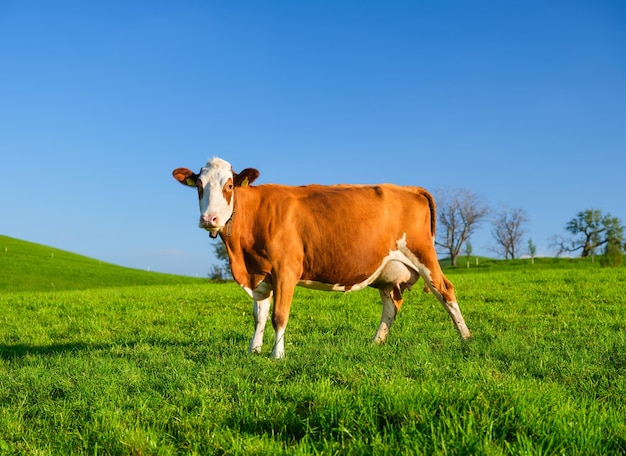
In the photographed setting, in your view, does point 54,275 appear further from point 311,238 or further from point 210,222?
point 210,222

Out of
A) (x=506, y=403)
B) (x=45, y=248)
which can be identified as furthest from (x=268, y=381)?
(x=45, y=248)

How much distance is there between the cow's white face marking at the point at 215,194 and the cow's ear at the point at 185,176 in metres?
0.41

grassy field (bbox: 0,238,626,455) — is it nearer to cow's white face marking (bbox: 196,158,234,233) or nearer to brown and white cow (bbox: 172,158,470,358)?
brown and white cow (bbox: 172,158,470,358)

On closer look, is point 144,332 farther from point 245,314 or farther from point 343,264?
point 343,264

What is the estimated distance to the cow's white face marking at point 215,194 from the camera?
27.2ft

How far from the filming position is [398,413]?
17.0 feet

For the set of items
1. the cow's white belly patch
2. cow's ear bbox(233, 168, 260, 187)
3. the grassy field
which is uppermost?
cow's ear bbox(233, 168, 260, 187)

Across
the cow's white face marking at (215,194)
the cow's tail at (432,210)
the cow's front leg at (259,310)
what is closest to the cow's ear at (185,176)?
the cow's white face marking at (215,194)

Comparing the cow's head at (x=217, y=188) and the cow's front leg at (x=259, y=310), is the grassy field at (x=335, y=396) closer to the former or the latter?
the cow's front leg at (x=259, y=310)

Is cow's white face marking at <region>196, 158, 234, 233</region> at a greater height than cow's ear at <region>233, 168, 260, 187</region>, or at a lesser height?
lesser

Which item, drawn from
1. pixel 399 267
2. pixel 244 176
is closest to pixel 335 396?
pixel 244 176

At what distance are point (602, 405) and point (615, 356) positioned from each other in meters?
2.97

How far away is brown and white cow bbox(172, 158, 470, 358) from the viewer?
8672 mm

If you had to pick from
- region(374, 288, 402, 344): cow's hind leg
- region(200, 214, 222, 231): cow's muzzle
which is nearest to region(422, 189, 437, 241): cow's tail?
region(374, 288, 402, 344): cow's hind leg
